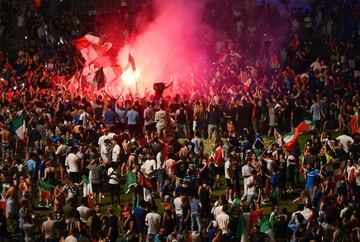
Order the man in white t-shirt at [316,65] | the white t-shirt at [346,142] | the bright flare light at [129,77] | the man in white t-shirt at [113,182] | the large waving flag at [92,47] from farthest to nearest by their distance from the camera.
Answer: the large waving flag at [92,47] < the man in white t-shirt at [316,65] < the bright flare light at [129,77] < the white t-shirt at [346,142] < the man in white t-shirt at [113,182]

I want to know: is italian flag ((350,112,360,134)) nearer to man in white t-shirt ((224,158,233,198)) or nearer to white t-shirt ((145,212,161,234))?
man in white t-shirt ((224,158,233,198))

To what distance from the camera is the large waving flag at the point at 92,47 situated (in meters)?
38.8

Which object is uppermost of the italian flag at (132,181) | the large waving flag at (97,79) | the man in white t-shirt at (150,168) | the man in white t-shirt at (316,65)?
the man in white t-shirt at (316,65)

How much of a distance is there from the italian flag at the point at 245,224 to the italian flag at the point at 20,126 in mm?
10698

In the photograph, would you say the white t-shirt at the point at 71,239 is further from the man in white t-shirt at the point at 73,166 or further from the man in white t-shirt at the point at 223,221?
the man in white t-shirt at the point at 73,166

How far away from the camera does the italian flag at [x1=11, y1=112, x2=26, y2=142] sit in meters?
31.8

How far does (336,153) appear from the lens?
27578 mm

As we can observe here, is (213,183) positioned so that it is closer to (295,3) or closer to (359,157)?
(359,157)

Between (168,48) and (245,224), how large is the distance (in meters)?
20.0

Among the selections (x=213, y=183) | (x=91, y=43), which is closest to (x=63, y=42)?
(x=91, y=43)

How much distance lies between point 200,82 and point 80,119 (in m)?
6.25

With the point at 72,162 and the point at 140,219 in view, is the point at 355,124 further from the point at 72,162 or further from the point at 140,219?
the point at 140,219

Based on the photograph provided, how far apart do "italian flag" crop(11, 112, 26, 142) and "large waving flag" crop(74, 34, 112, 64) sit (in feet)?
24.3

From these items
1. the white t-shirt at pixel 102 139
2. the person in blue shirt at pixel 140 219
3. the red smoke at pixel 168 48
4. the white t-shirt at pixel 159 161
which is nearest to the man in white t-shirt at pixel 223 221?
the person in blue shirt at pixel 140 219
